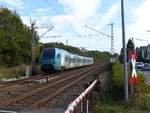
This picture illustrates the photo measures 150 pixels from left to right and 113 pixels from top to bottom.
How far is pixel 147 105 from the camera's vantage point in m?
14.2

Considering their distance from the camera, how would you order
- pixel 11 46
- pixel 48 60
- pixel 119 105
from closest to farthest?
pixel 119 105
pixel 48 60
pixel 11 46

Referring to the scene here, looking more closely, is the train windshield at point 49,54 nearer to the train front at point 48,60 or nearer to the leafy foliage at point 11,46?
the train front at point 48,60

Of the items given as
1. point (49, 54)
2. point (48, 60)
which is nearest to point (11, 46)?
point (49, 54)

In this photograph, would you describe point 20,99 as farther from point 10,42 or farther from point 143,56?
point 143,56

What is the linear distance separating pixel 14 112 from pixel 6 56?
46237mm

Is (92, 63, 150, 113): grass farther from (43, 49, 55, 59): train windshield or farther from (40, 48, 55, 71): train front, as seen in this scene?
(43, 49, 55, 59): train windshield

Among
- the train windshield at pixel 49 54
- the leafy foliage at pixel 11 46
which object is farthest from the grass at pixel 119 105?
the leafy foliage at pixel 11 46

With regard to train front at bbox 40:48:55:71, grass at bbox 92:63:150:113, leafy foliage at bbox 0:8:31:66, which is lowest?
grass at bbox 92:63:150:113

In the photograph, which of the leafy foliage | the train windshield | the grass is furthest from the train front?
the grass

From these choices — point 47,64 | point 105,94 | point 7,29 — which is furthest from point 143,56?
point 105,94

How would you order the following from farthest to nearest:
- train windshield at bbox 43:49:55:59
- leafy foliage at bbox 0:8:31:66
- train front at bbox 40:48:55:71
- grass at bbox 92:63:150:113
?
1. leafy foliage at bbox 0:8:31:66
2. train windshield at bbox 43:49:55:59
3. train front at bbox 40:48:55:71
4. grass at bbox 92:63:150:113

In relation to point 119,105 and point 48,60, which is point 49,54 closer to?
point 48,60

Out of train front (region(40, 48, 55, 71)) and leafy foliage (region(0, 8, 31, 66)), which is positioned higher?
leafy foliage (region(0, 8, 31, 66))

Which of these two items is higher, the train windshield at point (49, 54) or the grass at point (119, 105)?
the train windshield at point (49, 54)
